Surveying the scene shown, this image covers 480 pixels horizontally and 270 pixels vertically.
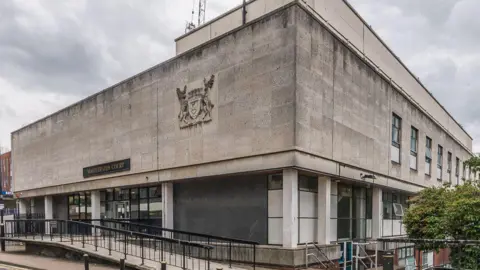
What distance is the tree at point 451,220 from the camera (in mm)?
11891

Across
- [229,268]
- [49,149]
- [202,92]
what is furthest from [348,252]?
[49,149]

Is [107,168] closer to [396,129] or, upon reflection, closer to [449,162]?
[396,129]

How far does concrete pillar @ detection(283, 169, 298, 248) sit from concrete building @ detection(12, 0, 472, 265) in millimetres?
47

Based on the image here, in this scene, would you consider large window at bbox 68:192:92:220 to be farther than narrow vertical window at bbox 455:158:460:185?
No

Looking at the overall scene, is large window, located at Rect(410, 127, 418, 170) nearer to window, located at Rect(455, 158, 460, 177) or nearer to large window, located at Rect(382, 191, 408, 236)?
large window, located at Rect(382, 191, 408, 236)

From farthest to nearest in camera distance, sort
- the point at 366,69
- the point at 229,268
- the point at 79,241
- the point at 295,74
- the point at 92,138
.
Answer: the point at 92,138 → the point at 366,69 → the point at 79,241 → the point at 295,74 → the point at 229,268

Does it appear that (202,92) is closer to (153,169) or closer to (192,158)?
(192,158)

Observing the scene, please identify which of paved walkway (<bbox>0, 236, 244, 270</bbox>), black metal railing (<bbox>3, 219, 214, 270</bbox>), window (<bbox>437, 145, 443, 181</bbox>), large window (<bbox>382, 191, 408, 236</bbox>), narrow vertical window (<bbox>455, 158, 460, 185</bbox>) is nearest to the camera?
paved walkway (<bbox>0, 236, 244, 270</bbox>)

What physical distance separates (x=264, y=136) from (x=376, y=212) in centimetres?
1015

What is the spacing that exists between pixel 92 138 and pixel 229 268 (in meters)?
16.3

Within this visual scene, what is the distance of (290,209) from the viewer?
14.3m

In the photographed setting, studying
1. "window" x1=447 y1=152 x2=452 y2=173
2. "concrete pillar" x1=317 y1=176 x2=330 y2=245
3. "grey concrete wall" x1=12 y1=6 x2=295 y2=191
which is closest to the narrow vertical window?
"window" x1=447 y1=152 x2=452 y2=173

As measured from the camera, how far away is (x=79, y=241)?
53.0 ft

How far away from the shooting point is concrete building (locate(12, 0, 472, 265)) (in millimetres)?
15008
